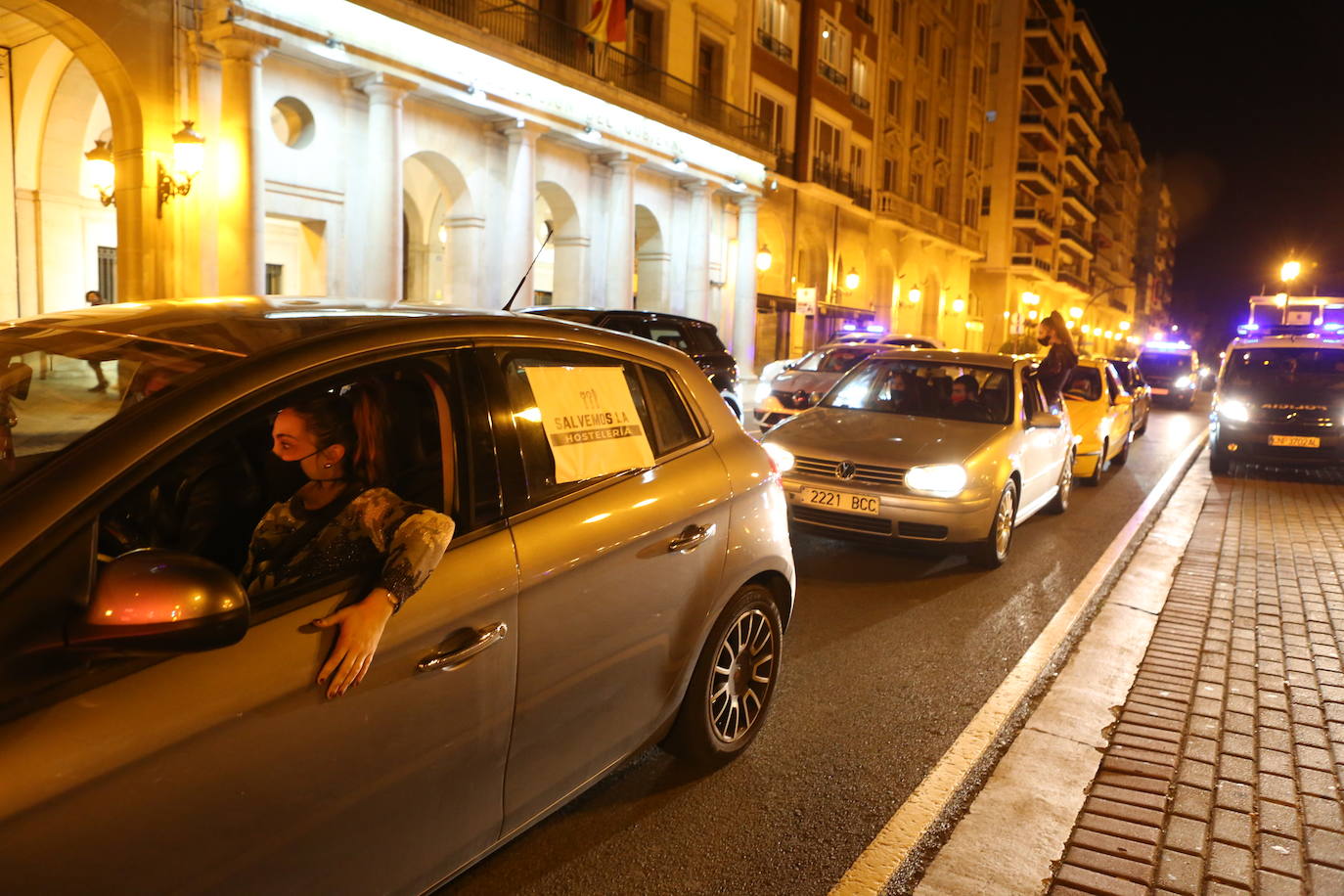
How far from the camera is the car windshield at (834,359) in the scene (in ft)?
55.0

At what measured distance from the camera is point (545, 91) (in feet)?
68.4

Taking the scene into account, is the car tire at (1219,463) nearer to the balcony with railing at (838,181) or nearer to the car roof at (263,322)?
the car roof at (263,322)

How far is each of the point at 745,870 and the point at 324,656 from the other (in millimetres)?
1704

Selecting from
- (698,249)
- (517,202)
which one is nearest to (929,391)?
(517,202)

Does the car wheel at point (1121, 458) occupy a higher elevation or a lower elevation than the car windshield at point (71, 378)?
lower

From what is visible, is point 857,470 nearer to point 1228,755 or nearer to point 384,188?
point 1228,755

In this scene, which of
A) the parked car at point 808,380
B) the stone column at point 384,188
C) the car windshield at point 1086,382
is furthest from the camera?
the stone column at point 384,188

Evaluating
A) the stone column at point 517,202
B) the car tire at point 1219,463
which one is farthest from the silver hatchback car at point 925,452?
the stone column at point 517,202

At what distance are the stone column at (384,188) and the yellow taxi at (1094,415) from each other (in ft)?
38.1

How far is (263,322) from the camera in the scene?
2574mm

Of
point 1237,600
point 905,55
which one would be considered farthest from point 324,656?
point 905,55

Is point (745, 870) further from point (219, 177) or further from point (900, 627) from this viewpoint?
point (219, 177)

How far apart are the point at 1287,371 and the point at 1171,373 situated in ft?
62.7

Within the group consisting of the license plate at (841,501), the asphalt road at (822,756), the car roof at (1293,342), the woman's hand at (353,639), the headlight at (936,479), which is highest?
the car roof at (1293,342)
